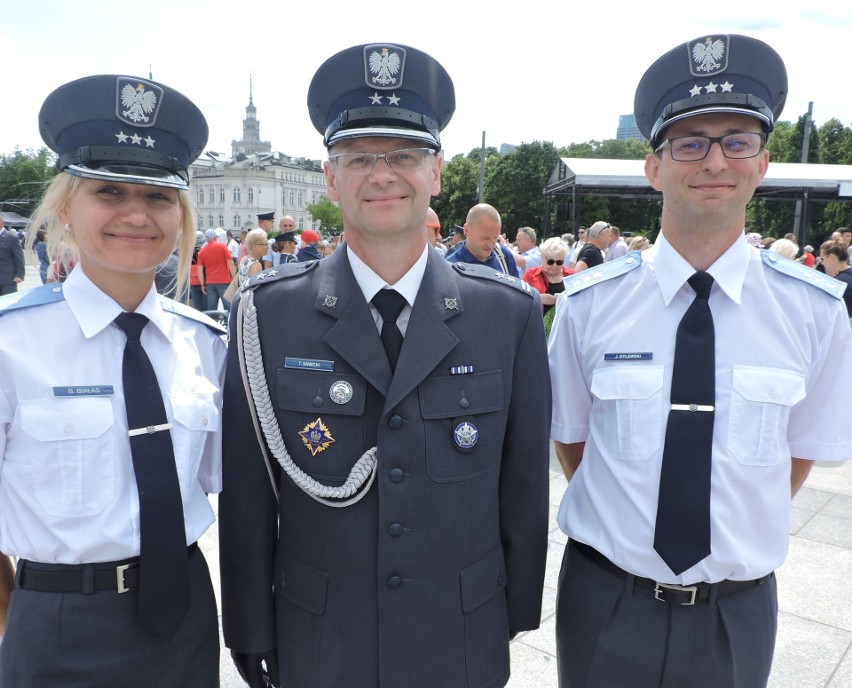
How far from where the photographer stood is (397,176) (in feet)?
5.78

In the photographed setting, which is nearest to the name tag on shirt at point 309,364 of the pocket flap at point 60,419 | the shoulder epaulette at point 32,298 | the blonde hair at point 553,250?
the pocket flap at point 60,419

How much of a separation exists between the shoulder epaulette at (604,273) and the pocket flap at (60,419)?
143 centimetres

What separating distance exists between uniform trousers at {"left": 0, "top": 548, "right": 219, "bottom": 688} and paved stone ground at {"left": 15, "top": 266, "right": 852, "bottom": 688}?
128cm

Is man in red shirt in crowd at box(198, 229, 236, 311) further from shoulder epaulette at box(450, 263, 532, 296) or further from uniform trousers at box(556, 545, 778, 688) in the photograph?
uniform trousers at box(556, 545, 778, 688)

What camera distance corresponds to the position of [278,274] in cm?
196

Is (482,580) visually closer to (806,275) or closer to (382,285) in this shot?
(382,285)

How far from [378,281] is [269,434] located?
0.52 metres

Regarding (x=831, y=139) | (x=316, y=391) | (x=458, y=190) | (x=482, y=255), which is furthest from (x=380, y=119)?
(x=458, y=190)

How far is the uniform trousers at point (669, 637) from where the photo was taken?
1.78 m

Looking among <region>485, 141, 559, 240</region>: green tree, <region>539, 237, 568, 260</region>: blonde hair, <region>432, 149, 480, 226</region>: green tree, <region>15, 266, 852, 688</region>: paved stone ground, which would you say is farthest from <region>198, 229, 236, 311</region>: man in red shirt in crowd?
<region>485, 141, 559, 240</region>: green tree

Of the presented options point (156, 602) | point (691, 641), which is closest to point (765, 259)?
point (691, 641)

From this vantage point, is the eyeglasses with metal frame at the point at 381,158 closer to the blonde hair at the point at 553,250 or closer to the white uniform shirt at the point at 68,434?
the white uniform shirt at the point at 68,434

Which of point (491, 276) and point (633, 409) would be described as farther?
point (491, 276)

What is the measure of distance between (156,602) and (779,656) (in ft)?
9.07
